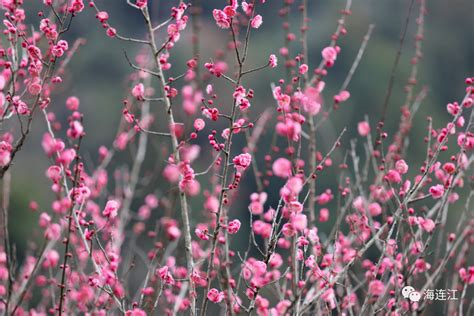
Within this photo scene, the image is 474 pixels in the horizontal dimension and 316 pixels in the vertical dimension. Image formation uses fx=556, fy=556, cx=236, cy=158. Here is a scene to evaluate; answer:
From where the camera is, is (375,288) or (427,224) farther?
(427,224)

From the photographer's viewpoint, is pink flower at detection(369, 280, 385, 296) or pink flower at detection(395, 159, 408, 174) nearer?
pink flower at detection(369, 280, 385, 296)

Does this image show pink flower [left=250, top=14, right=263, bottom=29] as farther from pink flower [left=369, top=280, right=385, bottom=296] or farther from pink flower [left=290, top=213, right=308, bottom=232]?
pink flower [left=369, top=280, right=385, bottom=296]

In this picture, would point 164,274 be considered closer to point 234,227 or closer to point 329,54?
point 234,227

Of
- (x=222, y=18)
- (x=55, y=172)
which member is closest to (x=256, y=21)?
(x=222, y=18)

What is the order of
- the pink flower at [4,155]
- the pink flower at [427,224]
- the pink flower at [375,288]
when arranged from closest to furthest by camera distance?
the pink flower at [375,288] → the pink flower at [4,155] → the pink flower at [427,224]

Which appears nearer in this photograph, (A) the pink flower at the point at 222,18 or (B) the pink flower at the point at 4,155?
(B) the pink flower at the point at 4,155

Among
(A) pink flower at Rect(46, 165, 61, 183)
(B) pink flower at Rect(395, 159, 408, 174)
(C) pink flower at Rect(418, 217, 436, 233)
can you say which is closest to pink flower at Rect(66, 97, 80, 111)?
(A) pink flower at Rect(46, 165, 61, 183)

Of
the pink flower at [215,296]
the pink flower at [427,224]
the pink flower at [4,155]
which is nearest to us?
the pink flower at [4,155]

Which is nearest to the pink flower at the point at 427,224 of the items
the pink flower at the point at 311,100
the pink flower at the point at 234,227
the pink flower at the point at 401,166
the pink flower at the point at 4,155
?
the pink flower at the point at 401,166

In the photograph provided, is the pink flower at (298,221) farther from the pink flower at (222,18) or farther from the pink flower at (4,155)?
the pink flower at (4,155)

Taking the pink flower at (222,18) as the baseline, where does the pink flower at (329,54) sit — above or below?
below

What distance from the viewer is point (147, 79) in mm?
5309

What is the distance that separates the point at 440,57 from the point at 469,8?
3.71m

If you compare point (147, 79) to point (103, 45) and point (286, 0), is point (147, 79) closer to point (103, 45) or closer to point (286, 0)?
point (286, 0)
